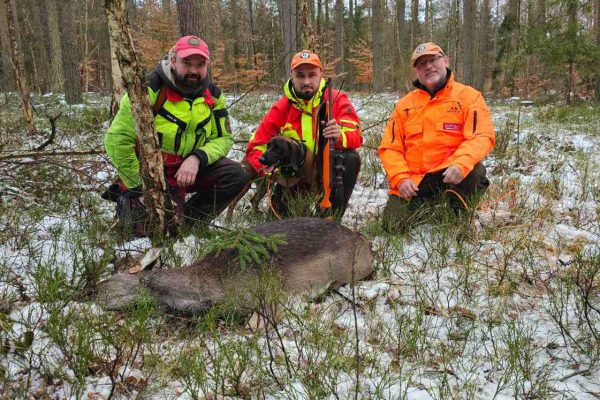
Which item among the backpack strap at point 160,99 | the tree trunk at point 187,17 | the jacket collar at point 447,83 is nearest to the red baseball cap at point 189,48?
the backpack strap at point 160,99

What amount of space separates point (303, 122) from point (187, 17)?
340 cm

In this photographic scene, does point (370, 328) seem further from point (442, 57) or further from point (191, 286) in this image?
point (442, 57)

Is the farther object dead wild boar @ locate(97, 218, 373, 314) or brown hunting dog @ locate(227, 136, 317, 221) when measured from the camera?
brown hunting dog @ locate(227, 136, 317, 221)

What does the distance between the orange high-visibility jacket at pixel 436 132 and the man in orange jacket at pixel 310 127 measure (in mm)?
446

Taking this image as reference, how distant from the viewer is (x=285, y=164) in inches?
190

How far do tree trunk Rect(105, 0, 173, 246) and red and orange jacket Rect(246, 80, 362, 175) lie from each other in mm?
1300

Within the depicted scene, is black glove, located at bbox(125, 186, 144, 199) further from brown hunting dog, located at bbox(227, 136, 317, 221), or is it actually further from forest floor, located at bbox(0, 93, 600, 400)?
brown hunting dog, located at bbox(227, 136, 317, 221)

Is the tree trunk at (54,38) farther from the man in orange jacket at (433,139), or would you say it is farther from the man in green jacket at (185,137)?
the man in orange jacket at (433,139)

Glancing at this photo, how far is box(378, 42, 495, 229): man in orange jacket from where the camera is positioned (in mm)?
4469

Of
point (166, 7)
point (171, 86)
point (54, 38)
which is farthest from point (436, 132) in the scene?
point (166, 7)

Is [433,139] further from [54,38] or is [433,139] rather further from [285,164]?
[54,38]

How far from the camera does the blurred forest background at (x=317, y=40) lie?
1147cm

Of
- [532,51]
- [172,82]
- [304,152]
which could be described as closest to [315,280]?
[304,152]

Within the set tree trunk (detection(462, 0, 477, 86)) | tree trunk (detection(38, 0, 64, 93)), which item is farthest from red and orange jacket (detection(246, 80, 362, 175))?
tree trunk (detection(462, 0, 477, 86))
